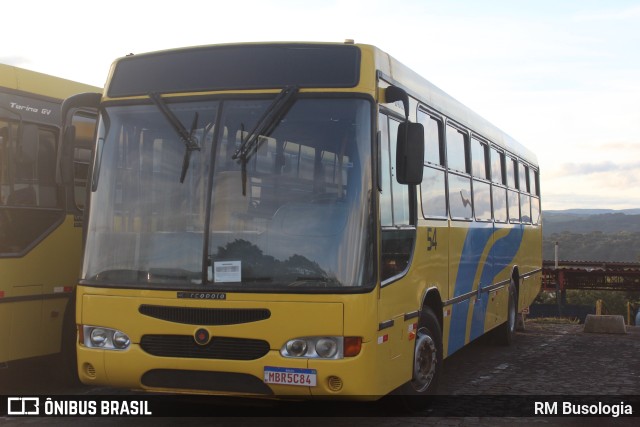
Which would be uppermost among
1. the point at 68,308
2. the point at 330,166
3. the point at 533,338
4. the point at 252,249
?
the point at 330,166

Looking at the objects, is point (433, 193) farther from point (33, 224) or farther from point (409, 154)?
point (33, 224)

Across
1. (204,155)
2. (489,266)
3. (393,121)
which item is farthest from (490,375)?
(204,155)

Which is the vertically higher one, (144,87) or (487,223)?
(144,87)

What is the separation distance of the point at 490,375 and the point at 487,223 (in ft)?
6.45

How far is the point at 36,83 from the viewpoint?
348 inches

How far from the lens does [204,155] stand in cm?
655

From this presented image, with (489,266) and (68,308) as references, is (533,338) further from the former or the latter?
(68,308)

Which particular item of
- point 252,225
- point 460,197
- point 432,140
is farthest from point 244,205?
point 460,197

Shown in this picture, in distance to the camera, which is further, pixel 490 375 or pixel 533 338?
pixel 533 338

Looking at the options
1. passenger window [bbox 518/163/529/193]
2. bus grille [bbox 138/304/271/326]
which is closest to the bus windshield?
bus grille [bbox 138/304/271/326]

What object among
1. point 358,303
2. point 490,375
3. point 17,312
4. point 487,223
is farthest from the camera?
point 487,223

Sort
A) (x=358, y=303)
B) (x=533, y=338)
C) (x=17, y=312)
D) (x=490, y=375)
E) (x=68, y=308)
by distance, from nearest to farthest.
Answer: (x=358, y=303) < (x=17, y=312) < (x=68, y=308) < (x=490, y=375) < (x=533, y=338)

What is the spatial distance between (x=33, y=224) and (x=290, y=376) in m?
3.72

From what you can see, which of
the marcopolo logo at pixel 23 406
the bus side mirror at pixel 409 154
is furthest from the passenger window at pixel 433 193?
the marcopolo logo at pixel 23 406
